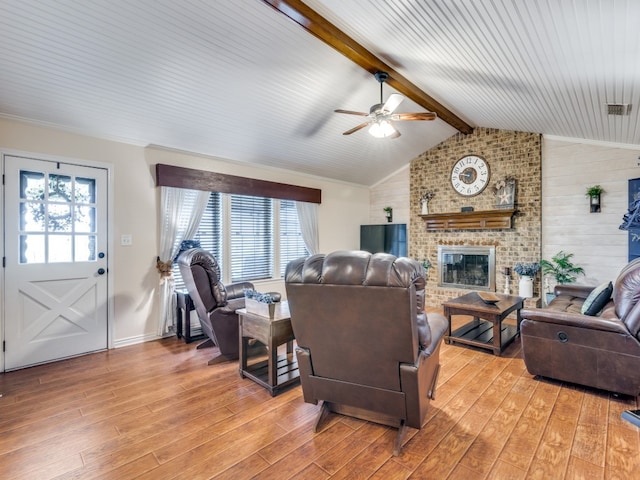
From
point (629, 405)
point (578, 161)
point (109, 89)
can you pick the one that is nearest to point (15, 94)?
point (109, 89)

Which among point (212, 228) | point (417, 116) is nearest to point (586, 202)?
point (417, 116)

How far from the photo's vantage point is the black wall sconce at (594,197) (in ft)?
14.8

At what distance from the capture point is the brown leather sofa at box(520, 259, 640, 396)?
7.92ft

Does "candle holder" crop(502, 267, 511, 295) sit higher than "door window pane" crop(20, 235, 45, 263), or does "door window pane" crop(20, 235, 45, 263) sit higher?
"door window pane" crop(20, 235, 45, 263)

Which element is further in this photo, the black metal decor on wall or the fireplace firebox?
the fireplace firebox

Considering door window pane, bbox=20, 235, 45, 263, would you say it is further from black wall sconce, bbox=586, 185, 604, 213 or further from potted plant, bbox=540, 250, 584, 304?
black wall sconce, bbox=586, 185, 604, 213

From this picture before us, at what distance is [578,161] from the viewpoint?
15.6 ft

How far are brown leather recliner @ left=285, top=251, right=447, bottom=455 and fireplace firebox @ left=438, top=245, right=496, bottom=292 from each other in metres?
4.06

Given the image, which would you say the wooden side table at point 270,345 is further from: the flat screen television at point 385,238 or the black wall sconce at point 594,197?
the black wall sconce at point 594,197

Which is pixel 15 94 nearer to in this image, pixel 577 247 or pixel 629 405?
pixel 629 405

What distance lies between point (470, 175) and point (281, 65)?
13.3 feet

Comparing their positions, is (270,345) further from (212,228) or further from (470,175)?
(470,175)

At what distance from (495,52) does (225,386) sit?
148 inches

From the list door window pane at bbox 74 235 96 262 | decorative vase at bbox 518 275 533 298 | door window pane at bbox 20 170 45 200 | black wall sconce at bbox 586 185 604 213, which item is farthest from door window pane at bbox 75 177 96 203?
black wall sconce at bbox 586 185 604 213
